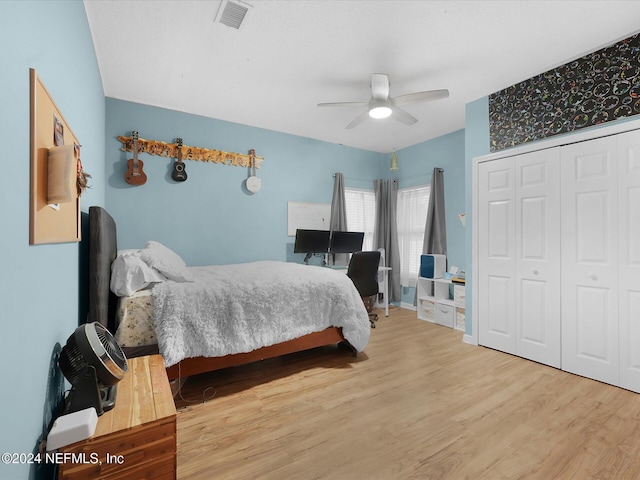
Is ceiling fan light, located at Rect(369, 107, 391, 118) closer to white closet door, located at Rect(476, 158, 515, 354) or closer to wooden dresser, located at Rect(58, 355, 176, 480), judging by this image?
white closet door, located at Rect(476, 158, 515, 354)

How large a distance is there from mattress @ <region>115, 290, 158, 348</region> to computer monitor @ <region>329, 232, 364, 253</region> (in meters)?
2.91

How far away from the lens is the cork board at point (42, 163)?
884 millimetres

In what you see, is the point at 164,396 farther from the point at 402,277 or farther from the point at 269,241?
the point at 402,277

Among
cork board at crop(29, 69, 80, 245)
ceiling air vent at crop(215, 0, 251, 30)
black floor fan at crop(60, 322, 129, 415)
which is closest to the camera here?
cork board at crop(29, 69, 80, 245)

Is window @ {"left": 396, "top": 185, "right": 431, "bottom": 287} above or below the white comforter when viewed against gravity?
above

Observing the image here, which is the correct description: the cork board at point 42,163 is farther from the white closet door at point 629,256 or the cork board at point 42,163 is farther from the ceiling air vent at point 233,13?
the white closet door at point 629,256

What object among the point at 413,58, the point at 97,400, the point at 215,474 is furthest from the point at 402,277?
the point at 97,400

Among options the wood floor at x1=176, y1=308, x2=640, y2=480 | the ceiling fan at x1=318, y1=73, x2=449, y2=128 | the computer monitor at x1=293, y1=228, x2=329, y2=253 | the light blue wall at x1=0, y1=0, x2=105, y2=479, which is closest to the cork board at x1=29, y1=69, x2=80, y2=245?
the light blue wall at x1=0, y1=0, x2=105, y2=479

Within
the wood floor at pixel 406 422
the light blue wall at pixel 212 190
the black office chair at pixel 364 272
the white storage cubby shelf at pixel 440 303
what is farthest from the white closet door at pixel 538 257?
the light blue wall at pixel 212 190

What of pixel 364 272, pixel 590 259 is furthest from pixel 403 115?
pixel 590 259

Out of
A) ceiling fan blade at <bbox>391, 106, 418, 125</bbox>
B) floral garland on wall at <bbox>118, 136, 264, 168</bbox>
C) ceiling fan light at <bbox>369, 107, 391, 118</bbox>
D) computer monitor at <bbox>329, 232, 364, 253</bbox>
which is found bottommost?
computer monitor at <bbox>329, 232, 364, 253</bbox>

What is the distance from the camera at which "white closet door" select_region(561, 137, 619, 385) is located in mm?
2389

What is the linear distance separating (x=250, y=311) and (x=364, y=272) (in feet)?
6.16

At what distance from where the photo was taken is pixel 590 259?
2506 millimetres
